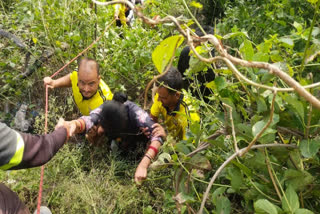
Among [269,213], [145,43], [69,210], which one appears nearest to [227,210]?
[269,213]

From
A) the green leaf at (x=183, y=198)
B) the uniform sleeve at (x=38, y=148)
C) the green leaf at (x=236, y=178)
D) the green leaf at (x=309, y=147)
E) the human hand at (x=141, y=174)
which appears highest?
the green leaf at (x=309, y=147)

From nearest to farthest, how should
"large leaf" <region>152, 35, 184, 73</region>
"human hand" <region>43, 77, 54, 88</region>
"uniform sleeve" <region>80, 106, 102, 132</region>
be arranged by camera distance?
"large leaf" <region>152, 35, 184, 73</region>
"uniform sleeve" <region>80, 106, 102, 132</region>
"human hand" <region>43, 77, 54, 88</region>

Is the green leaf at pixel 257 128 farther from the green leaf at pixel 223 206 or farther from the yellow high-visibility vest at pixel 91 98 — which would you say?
the yellow high-visibility vest at pixel 91 98

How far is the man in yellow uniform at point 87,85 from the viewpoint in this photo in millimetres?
2287

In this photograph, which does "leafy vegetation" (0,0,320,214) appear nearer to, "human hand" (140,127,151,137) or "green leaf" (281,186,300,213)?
"green leaf" (281,186,300,213)

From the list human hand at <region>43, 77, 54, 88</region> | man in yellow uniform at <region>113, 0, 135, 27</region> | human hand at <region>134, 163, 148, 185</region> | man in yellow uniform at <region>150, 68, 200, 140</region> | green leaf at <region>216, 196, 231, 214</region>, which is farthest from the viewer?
man in yellow uniform at <region>113, 0, 135, 27</region>

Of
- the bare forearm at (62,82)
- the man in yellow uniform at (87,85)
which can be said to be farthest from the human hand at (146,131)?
the bare forearm at (62,82)

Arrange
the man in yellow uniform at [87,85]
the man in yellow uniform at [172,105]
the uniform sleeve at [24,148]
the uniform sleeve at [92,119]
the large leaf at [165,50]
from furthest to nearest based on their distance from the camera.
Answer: the man in yellow uniform at [87,85], the uniform sleeve at [92,119], the man in yellow uniform at [172,105], the uniform sleeve at [24,148], the large leaf at [165,50]

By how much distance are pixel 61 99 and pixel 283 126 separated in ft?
7.39

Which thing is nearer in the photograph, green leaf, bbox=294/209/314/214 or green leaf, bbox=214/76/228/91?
green leaf, bbox=294/209/314/214

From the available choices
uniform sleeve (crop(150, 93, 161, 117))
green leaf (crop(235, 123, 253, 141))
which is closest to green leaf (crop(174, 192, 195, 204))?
green leaf (crop(235, 123, 253, 141))

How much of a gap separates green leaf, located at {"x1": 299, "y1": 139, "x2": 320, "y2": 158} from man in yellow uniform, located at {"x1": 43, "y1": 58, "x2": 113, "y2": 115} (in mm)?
1694

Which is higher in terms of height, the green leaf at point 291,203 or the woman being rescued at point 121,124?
the green leaf at point 291,203

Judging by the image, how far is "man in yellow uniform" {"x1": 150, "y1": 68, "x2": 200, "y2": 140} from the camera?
199cm
